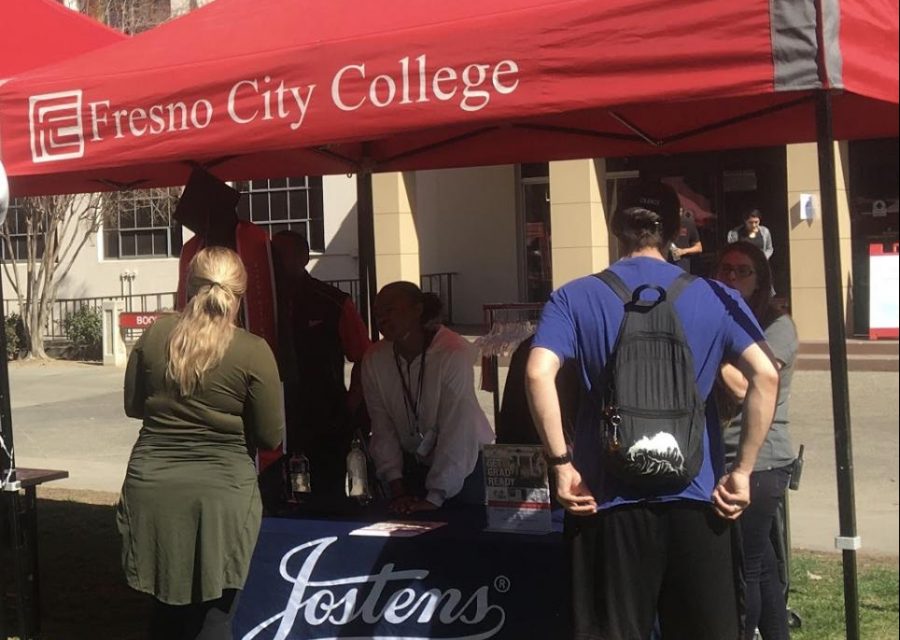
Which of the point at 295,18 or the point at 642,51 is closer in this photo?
the point at 642,51

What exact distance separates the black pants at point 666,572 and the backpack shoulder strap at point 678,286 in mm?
591

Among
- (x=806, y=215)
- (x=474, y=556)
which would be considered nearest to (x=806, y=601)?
(x=474, y=556)

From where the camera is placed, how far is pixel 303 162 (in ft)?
22.7

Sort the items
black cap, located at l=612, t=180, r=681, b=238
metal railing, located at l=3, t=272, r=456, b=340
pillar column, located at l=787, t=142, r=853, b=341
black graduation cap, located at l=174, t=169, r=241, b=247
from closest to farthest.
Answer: black cap, located at l=612, t=180, r=681, b=238, black graduation cap, located at l=174, t=169, r=241, b=247, pillar column, located at l=787, t=142, r=853, b=341, metal railing, located at l=3, t=272, r=456, b=340

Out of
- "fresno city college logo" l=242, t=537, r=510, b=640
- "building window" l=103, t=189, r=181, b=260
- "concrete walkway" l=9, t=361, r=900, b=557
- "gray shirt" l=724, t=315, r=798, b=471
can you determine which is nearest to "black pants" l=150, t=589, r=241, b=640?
"fresno city college logo" l=242, t=537, r=510, b=640

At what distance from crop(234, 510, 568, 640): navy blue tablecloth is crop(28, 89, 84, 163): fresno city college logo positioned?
1687 mm

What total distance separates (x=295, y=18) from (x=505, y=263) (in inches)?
611

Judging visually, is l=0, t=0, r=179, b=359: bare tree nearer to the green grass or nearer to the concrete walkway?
the concrete walkway

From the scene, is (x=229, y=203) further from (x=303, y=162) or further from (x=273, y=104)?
(x=303, y=162)

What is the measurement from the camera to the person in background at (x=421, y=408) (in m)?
4.80

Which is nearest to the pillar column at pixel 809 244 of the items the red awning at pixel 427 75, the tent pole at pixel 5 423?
the red awning at pixel 427 75

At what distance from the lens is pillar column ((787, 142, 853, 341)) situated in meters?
15.6

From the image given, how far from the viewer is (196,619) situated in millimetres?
4156

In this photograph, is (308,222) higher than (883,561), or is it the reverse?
(308,222)
